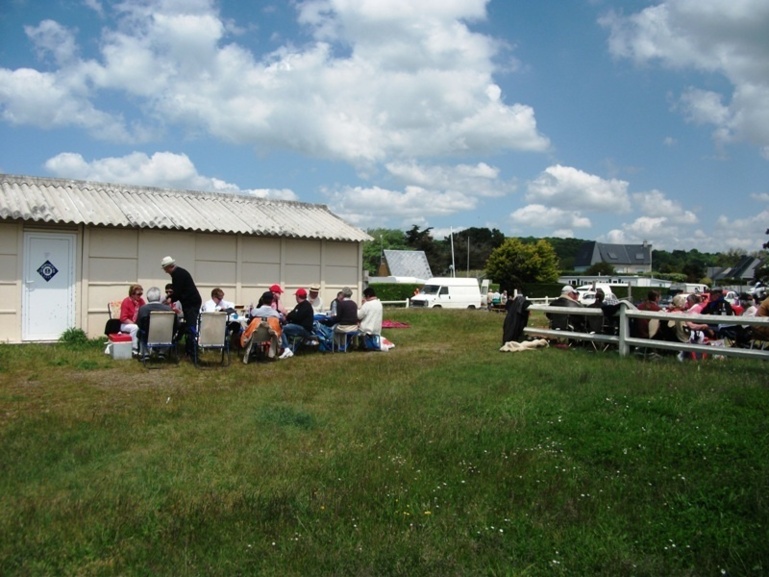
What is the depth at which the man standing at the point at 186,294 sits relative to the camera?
11.2 meters

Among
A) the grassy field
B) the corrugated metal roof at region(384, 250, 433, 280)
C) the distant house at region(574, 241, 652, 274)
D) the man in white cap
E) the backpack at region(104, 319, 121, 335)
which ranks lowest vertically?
the grassy field

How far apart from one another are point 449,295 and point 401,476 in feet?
101

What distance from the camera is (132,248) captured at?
47.0 feet

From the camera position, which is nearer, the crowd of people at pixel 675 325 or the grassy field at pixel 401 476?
the grassy field at pixel 401 476

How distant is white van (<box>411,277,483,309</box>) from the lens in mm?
35156

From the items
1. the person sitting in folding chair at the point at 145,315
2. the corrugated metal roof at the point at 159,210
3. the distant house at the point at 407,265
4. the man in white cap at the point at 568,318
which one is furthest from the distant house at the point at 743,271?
the person sitting in folding chair at the point at 145,315

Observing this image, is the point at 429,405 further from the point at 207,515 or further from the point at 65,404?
the point at 65,404

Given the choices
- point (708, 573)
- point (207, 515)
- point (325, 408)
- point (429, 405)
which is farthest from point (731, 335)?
point (207, 515)

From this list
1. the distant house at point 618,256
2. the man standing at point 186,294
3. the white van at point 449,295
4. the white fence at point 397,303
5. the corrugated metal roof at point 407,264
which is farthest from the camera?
the distant house at point 618,256

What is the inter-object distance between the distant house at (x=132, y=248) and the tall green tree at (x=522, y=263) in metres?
45.7

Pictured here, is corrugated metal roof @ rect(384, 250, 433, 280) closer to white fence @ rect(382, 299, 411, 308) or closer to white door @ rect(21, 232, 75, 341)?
white fence @ rect(382, 299, 411, 308)

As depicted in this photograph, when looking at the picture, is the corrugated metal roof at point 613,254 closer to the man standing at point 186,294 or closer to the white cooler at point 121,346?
the man standing at point 186,294

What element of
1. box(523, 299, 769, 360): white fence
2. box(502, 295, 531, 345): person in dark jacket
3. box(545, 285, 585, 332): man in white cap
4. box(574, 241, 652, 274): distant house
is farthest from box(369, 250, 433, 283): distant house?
box(574, 241, 652, 274): distant house

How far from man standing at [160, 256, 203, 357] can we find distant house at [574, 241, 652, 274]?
114 meters
